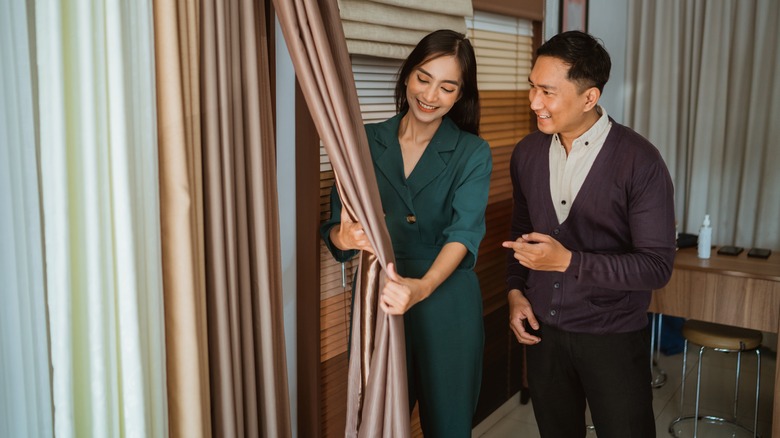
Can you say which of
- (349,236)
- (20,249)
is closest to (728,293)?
(349,236)

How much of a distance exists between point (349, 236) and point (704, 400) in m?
2.55

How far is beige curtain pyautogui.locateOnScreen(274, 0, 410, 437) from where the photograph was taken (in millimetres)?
1444

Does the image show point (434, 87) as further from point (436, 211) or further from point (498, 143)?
point (498, 143)

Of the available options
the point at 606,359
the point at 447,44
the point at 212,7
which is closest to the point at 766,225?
the point at 606,359

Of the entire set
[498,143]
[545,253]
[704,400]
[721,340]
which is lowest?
[704,400]

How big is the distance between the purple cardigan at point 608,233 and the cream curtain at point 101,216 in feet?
3.29

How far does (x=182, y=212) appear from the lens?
1.36 metres

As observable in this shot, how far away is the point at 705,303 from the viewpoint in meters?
2.87

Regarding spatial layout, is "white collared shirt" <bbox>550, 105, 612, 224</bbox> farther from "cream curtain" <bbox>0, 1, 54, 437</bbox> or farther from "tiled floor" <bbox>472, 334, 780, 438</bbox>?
"tiled floor" <bbox>472, 334, 780, 438</bbox>

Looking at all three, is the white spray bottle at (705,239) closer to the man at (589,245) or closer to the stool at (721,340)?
the stool at (721,340)

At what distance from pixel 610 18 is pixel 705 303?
1.80 meters

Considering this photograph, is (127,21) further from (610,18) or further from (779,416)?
(610,18)

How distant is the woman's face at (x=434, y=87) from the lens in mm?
1735

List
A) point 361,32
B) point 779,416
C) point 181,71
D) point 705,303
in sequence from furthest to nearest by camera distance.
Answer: point 705,303
point 779,416
point 361,32
point 181,71
